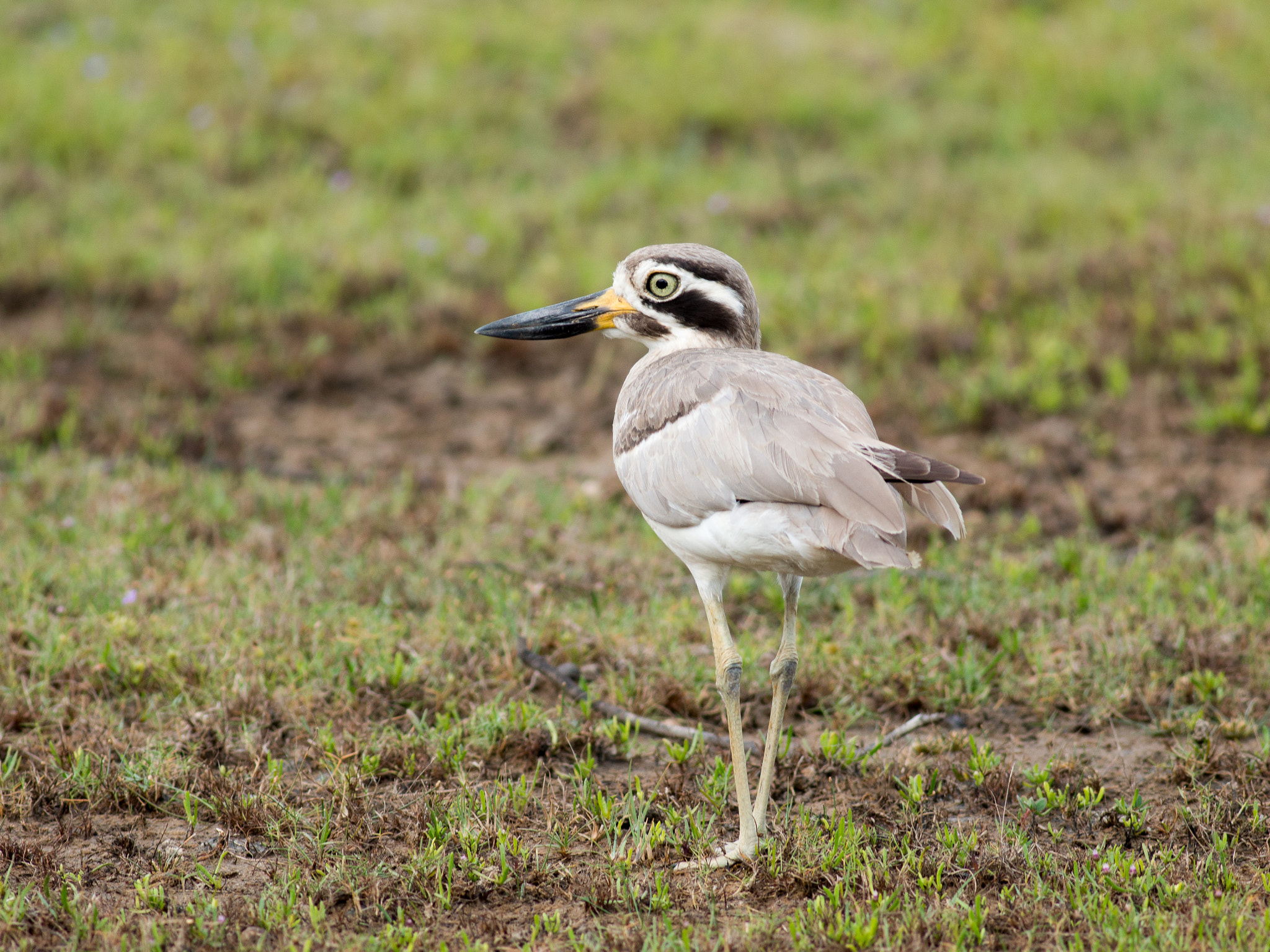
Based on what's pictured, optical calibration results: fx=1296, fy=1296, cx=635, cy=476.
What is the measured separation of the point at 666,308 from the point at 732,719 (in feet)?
4.66

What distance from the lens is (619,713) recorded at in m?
→ 4.54

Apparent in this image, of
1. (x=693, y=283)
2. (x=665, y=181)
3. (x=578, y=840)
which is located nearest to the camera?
(x=578, y=840)

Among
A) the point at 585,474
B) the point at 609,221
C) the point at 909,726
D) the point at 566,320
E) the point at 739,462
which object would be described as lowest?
the point at 585,474

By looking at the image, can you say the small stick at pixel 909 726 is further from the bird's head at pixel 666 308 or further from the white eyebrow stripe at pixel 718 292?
the white eyebrow stripe at pixel 718 292

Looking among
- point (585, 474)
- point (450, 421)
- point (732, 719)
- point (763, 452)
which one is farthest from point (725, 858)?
point (450, 421)

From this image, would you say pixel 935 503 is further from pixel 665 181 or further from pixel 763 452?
pixel 665 181

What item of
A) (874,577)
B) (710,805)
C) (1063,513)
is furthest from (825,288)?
(710,805)

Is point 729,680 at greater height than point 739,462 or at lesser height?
lesser

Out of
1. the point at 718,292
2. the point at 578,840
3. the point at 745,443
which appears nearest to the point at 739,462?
the point at 745,443

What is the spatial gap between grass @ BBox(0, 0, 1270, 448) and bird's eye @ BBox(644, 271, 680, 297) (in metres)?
3.21

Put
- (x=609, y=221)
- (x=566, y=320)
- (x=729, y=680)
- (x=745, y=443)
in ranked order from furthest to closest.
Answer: (x=609, y=221), (x=566, y=320), (x=729, y=680), (x=745, y=443)

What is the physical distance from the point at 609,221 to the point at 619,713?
5.37m

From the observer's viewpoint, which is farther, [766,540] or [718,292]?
[718,292]

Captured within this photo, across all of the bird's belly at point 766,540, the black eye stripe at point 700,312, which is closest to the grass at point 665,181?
the black eye stripe at point 700,312
